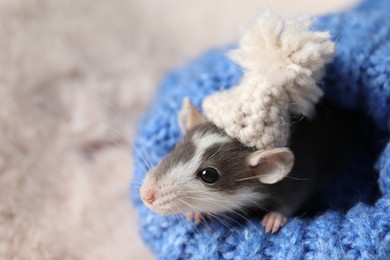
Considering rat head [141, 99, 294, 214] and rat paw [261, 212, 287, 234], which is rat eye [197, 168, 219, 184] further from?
A: rat paw [261, 212, 287, 234]

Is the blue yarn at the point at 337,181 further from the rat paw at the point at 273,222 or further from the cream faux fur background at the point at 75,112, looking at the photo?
the cream faux fur background at the point at 75,112

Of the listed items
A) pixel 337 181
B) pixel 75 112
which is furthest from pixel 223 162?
pixel 75 112

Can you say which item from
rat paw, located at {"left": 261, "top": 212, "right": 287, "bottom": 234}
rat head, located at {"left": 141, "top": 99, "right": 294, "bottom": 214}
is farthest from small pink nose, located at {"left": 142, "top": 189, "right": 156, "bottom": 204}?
rat paw, located at {"left": 261, "top": 212, "right": 287, "bottom": 234}

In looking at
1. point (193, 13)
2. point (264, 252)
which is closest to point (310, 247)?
point (264, 252)

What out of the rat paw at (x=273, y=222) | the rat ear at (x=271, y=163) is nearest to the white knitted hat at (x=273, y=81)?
the rat ear at (x=271, y=163)

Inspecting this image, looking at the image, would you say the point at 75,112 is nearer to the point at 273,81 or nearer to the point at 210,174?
the point at 210,174

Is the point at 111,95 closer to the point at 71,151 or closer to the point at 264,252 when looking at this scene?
the point at 71,151
